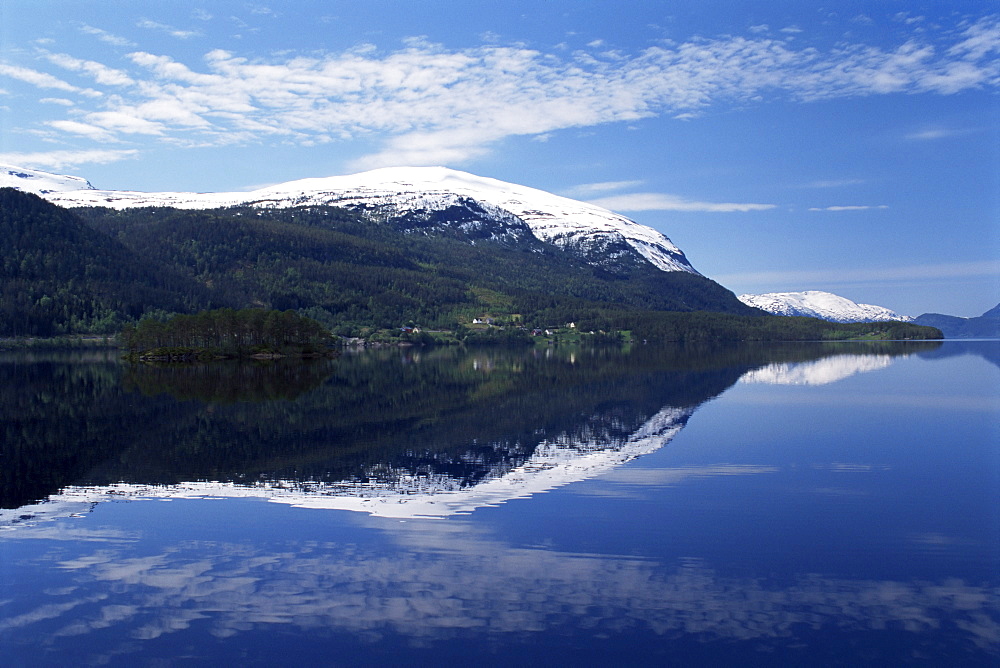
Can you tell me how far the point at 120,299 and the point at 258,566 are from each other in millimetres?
206083

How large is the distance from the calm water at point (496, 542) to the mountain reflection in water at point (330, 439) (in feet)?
0.72

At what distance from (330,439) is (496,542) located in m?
17.4

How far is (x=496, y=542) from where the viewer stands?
18.2 metres

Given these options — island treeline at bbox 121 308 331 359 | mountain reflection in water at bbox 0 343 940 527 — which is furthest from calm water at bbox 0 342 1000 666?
island treeline at bbox 121 308 331 359

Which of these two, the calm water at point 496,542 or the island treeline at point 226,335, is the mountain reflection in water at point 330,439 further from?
the island treeline at point 226,335

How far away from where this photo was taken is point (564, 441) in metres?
34.2

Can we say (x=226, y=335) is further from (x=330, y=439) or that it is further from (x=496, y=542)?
(x=496, y=542)

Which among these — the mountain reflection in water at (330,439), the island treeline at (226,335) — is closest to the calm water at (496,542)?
the mountain reflection in water at (330,439)

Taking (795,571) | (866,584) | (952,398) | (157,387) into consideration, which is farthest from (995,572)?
(157,387)

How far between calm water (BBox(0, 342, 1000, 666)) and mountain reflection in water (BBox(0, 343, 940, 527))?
22 cm

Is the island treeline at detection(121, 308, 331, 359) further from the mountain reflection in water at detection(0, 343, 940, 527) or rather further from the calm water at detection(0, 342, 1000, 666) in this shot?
the calm water at detection(0, 342, 1000, 666)

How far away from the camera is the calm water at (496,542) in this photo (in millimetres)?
13047

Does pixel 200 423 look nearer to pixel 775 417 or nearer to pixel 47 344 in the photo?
pixel 775 417

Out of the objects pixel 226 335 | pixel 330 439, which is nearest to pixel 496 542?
pixel 330 439
